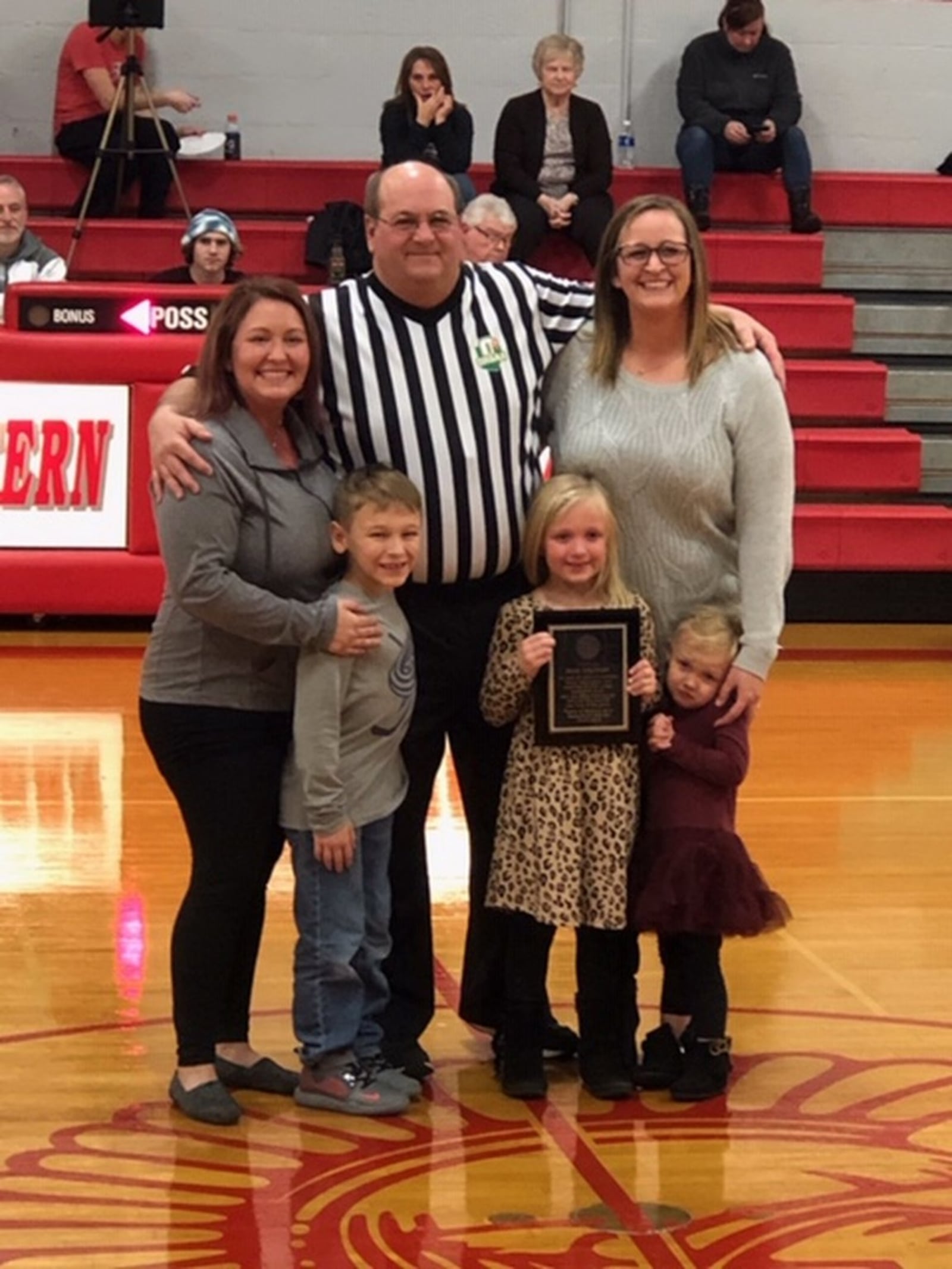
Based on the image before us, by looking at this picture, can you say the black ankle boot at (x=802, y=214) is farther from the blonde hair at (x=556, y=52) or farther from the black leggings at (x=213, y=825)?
the black leggings at (x=213, y=825)

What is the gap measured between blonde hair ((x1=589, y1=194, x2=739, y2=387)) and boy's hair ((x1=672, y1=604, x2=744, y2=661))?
0.42 meters

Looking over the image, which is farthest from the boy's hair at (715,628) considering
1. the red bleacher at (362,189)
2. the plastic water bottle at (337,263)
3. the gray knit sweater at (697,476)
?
the red bleacher at (362,189)

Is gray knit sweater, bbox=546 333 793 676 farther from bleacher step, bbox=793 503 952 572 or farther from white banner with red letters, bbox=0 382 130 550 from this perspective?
bleacher step, bbox=793 503 952 572

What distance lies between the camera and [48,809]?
6.28 m

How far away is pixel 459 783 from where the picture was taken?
4273mm

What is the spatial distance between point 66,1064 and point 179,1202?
29.6 inches

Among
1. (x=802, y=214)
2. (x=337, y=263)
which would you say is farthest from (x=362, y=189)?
(x=802, y=214)

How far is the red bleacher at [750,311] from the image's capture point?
9.02m

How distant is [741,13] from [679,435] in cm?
818

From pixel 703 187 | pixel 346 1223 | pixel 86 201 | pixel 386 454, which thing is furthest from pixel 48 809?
pixel 703 187

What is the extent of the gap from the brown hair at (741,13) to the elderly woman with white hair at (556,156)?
0.91 m

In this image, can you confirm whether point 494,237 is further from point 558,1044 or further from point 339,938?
point 339,938

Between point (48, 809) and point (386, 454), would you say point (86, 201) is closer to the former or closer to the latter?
point (48, 809)

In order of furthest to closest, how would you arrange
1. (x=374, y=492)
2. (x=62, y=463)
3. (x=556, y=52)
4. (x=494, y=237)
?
(x=556, y=52), (x=62, y=463), (x=494, y=237), (x=374, y=492)
